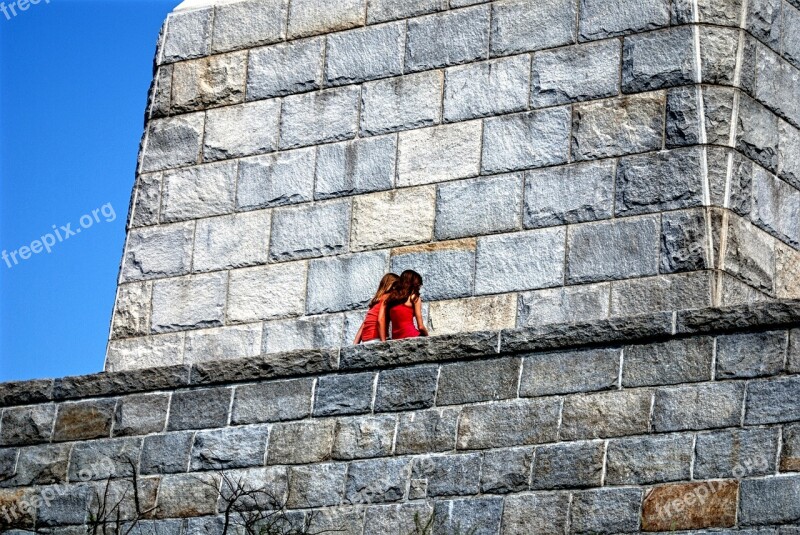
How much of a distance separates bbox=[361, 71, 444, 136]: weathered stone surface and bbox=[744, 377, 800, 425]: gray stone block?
173 inches

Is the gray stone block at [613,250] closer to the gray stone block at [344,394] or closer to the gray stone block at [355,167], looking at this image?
the gray stone block at [355,167]

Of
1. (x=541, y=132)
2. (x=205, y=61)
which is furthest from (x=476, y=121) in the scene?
(x=205, y=61)

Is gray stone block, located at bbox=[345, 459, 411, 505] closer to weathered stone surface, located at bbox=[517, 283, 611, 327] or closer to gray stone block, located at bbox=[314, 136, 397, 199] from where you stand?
weathered stone surface, located at bbox=[517, 283, 611, 327]

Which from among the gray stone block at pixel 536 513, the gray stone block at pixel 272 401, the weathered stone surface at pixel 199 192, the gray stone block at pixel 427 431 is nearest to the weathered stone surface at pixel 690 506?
the gray stone block at pixel 536 513

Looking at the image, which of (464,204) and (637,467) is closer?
(637,467)

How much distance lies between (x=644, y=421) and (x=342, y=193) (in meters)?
4.26

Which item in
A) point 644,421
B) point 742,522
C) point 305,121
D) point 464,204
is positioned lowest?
point 742,522

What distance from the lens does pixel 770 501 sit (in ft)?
30.8

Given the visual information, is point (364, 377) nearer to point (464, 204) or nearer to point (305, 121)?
point (464, 204)

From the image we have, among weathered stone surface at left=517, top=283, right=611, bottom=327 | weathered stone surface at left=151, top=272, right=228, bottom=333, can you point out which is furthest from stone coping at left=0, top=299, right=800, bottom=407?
weathered stone surface at left=151, top=272, right=228, bottom=333

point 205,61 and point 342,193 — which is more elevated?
point 205,61

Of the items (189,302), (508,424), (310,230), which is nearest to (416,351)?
(508,424)

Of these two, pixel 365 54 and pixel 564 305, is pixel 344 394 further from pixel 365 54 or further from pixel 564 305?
pixel 365 54

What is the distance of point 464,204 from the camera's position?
13.1m
